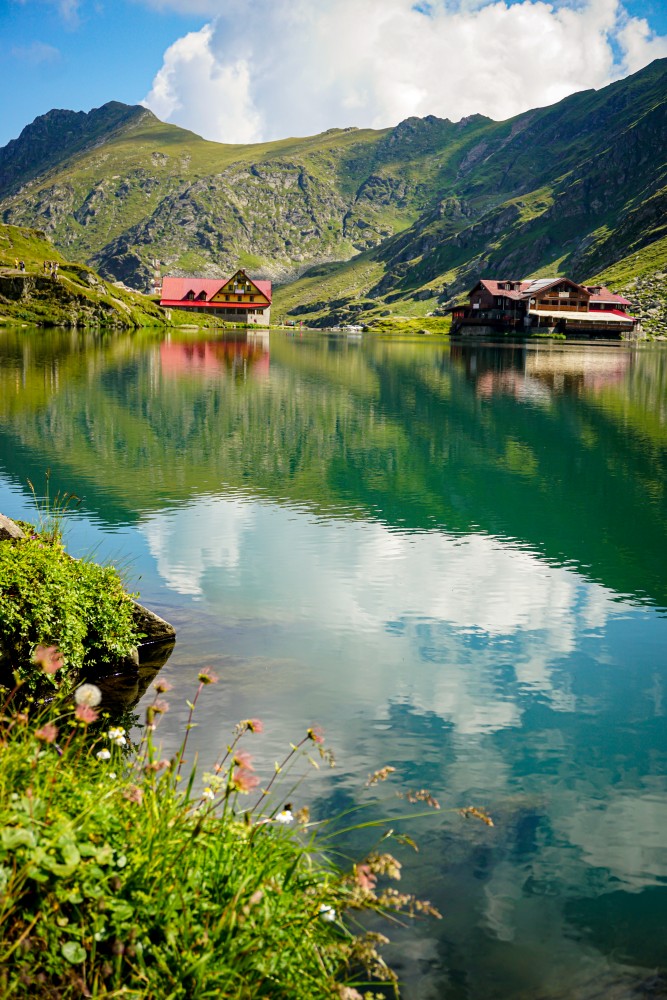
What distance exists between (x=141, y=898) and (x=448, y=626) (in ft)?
41.9

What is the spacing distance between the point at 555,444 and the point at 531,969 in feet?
122

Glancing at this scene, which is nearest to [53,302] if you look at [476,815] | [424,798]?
[424,798]

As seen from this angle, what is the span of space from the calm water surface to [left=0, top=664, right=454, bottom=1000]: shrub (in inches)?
95.0

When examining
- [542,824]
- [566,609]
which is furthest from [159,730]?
[566,609]

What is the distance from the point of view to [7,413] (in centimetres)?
4441

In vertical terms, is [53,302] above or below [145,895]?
above

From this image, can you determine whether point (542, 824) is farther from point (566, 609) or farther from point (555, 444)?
point (555, 444)

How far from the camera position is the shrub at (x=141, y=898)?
4844 millimetres

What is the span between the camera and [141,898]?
5.27 meters

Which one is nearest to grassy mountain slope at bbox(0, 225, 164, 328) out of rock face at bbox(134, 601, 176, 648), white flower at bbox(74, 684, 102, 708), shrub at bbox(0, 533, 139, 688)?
rock face at bbox(134, 601, 176, 648)

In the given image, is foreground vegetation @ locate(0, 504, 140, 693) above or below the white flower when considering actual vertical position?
below

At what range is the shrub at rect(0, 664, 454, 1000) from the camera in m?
4.84

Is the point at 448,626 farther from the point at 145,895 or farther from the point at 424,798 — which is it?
the point at 145,895

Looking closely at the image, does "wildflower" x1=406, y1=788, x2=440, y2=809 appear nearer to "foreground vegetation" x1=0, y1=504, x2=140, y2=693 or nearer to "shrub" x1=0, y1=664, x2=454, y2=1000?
"shrub" x1=0, y1=664, x2=454, y2=1000
